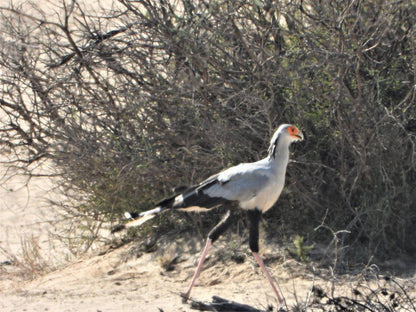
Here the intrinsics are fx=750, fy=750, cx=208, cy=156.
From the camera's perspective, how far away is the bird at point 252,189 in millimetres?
5477

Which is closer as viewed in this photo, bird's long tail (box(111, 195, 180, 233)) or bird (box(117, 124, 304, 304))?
bird (box(117, 124, 304, 304))

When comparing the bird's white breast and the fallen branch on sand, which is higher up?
the bird's white breast

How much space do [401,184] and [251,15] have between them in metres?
1.86

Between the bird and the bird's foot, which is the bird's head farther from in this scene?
the bird's foot

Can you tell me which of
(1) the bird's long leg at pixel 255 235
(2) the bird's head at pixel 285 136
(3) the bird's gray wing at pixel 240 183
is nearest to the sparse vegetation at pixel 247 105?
(2) the bird's head at pixel 285 136

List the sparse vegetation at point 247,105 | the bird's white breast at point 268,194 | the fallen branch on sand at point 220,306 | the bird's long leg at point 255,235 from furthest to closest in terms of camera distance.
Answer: the sparse vegetation at point 247,105, the bird's long leg at point 255,235, the bird's white breast at point 268,194, the fallen branch on sand at point 220,306

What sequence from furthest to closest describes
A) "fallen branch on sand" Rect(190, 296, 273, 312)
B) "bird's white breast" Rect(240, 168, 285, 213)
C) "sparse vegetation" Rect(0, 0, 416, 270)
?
"sparse vegetation" Rect(0, 0, 416, 270) → "bird's white breast" Rect(240, 168, 285, 213) → "fallen branch on sand" Rect(190, 296, 273, 312)

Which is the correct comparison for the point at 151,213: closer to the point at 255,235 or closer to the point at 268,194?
the point at 255,235

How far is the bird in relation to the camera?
216 inches

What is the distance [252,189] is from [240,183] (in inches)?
4.0

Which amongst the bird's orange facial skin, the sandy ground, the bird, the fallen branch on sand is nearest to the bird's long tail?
the bird

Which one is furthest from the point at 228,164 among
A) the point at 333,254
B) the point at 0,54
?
the point at 0,54

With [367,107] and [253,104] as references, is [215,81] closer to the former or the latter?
[253,104]

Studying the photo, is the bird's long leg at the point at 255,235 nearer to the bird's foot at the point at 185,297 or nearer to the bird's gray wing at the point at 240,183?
the bird's gray wing at the point at 240,183
